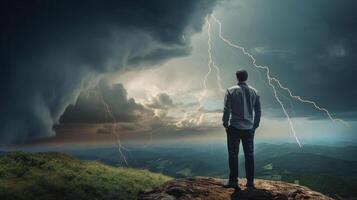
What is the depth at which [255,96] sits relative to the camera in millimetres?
13305

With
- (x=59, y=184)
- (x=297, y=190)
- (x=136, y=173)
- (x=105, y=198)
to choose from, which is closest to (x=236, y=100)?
(x=297, y=190)

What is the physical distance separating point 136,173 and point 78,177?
5.56 meters

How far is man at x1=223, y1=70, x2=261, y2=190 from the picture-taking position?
1253cm

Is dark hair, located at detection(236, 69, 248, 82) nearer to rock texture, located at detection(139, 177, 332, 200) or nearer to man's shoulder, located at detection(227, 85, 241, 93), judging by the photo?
man's shoulder, located at detection(227, 85, 241, 93)

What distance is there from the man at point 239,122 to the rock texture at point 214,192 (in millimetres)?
569

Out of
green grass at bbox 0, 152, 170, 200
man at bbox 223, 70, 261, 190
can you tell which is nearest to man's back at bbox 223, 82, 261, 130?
man at bbox 223, 70, 261, 190

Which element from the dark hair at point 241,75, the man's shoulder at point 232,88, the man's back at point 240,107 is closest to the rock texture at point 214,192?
the man's back at point 240,107

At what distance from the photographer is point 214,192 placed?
11992 mm

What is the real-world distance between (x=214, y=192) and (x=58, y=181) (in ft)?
23.1

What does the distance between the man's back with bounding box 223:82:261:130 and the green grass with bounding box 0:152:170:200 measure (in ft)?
15.4

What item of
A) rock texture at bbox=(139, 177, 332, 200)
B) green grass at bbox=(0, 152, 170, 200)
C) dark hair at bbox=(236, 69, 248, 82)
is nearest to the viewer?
rock texture at bbox=(139, 177, 332, 200)

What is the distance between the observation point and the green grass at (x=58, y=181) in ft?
44.5

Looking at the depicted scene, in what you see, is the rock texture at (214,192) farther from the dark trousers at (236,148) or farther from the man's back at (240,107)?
the man's back at (240,107)

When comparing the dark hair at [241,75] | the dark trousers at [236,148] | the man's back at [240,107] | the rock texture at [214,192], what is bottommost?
the rock texture at [214,192]
